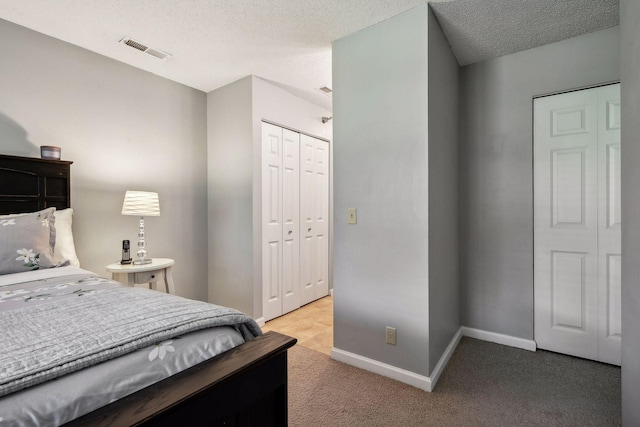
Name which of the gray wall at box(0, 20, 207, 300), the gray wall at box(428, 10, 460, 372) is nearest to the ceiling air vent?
the gray wall at box(0, 20, 207, 300)

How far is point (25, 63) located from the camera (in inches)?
88.8

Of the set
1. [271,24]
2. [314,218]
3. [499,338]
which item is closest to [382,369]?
[499,338]

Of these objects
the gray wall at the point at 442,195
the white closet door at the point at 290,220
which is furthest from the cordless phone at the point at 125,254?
the gray wall at the point at 442,195

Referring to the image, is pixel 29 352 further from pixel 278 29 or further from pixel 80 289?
pixel 278 29

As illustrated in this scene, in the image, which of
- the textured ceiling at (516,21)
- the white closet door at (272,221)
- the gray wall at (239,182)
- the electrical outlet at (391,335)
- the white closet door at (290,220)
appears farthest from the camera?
the white closet door at (290,220)

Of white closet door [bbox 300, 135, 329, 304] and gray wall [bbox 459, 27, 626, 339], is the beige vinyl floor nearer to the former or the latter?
white closet door [bbox 300, 135, 329, 304]

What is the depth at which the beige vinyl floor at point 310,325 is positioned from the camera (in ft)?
8.73

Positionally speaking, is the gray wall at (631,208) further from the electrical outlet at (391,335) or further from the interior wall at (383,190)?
the electrical outlet at (391,335)

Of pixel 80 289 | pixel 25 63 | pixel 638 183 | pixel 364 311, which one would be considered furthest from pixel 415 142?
pixel 25 63

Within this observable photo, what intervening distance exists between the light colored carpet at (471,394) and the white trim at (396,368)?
1.4 inches

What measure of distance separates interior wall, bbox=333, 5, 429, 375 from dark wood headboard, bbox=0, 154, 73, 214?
6.48 feet

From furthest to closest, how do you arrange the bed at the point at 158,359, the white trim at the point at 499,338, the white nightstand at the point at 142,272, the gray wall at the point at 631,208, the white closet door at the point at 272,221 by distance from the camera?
the white closet door at the point at 272,221, the white trim at the point at 499,338, the white nightstand at the point at 142,272, the gray wall at the point at 631,208, the bed at the point at 158,359

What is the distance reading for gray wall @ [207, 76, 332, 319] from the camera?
299cm

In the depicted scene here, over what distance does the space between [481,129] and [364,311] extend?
179 centimetres
